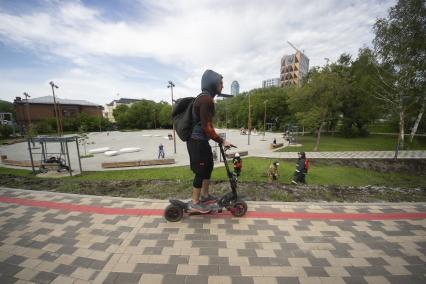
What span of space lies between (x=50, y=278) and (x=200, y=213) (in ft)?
7.57

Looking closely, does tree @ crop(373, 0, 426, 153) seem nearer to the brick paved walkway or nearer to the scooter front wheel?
the brick paved walkway

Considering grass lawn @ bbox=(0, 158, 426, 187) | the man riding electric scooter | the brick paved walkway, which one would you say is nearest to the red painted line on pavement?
the brick paved walkway

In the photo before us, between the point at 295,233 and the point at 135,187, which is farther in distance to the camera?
the point at 135,187

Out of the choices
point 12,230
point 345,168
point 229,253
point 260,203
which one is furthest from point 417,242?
point 345,168

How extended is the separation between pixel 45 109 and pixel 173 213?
7972cm

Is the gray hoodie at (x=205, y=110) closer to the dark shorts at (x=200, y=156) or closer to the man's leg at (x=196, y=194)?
the dark shorts at (x=200, y=156)

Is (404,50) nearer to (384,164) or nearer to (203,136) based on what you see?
(384,164)

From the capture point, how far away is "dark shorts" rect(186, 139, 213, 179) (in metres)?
3.63

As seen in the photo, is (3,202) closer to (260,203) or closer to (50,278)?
(50,278)

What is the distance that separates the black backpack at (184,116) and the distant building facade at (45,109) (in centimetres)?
6845

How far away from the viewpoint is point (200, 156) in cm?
366

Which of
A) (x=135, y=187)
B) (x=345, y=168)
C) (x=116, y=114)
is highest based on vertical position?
(x=116, y=114)

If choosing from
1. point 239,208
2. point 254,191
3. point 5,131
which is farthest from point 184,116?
point 5,131

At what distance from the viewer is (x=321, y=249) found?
3025 millimetres
